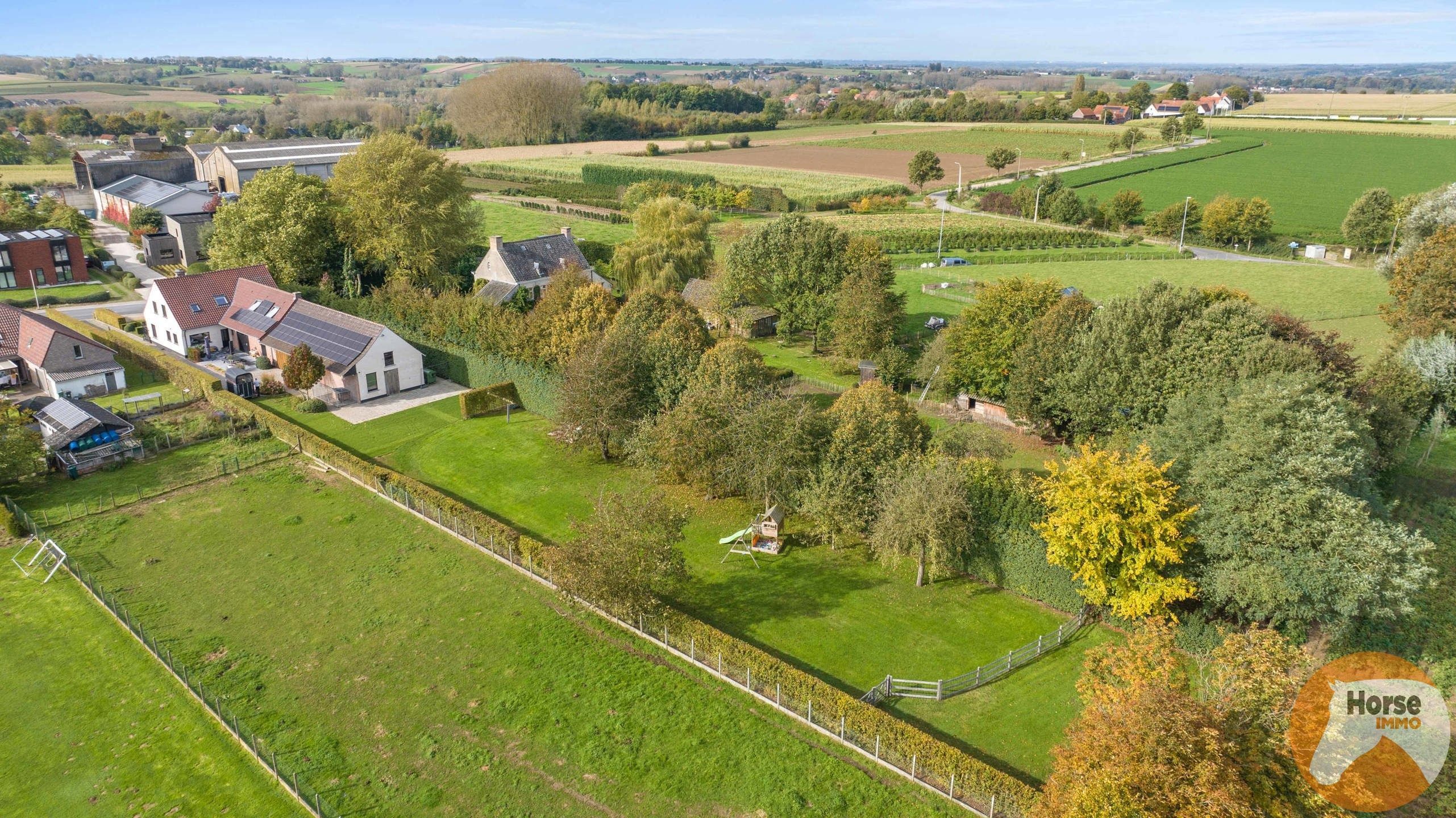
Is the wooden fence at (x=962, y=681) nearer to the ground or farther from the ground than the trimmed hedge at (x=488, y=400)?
nearer to the ground

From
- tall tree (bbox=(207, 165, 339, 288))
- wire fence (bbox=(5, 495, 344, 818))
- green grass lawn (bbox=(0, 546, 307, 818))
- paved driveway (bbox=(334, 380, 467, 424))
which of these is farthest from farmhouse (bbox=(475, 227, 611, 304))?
green grass lawn (bbox=(0, 546, 307, 818))

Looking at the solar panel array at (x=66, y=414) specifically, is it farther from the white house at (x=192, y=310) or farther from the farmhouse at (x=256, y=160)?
the farmhouse at (x=256, y=160)

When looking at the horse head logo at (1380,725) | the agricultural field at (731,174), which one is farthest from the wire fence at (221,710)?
the agricultural field at (731,174)

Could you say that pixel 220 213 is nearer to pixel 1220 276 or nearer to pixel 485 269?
pixel 485 269

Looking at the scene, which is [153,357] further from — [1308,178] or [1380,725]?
[1308,178]

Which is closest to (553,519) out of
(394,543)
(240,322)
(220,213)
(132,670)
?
(394,543)

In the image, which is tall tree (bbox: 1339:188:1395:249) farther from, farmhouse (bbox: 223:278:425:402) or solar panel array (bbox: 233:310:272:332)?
solar panel array (bbox: 233:310:272:332)
